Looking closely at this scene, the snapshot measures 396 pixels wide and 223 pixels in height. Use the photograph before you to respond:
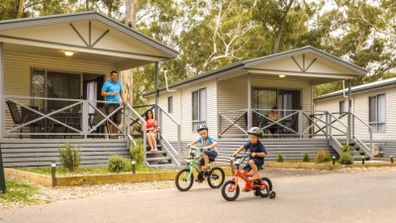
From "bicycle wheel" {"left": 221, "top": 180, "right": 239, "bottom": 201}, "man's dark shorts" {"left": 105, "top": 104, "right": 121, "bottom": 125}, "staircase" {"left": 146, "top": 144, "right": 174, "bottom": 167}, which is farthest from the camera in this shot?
"man's dark shorts" {"left": 105, "top": 104, "right": 121, "bottom": 125}

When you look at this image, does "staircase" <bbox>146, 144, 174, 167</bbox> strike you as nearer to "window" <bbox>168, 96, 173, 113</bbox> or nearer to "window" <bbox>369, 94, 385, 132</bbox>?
"window" <bbox>168, 96, 173, 113</bbox>

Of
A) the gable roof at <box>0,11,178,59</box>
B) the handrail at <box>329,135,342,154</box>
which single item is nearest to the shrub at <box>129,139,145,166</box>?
the gable roof at <box>0,11,178,59</box>

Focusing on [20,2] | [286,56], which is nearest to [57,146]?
[286,56]

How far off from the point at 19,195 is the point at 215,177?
384cm

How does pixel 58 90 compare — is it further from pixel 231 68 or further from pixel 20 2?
pixel 20 2

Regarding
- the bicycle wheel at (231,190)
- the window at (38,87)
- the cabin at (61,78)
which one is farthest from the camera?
the window at (38,87)

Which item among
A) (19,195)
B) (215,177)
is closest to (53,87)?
(19,195)

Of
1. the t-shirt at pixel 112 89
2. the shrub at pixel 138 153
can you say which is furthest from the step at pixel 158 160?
the t-shirt at pixel 112 89

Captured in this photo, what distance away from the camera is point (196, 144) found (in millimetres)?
10234

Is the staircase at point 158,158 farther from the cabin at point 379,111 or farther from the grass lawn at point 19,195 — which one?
the cabin at point 379,111

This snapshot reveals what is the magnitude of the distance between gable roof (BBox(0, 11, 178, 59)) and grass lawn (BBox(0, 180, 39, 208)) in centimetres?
450

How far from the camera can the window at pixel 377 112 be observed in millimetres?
22062

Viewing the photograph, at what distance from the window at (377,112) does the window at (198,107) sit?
8.11 m

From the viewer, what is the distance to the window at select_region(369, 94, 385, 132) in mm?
22062
